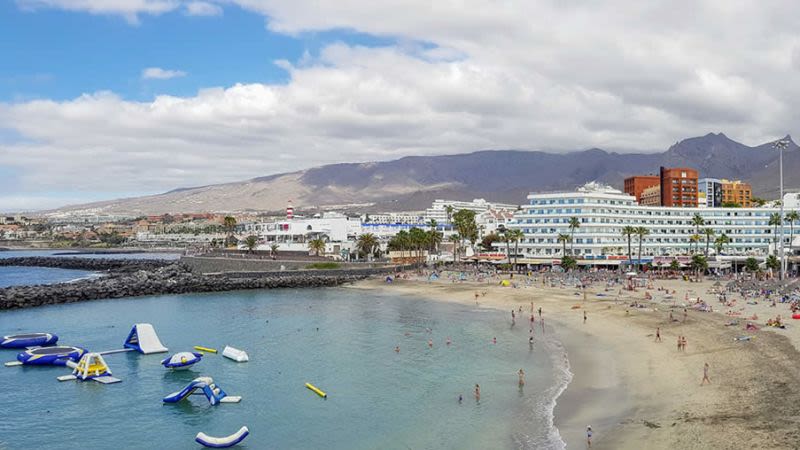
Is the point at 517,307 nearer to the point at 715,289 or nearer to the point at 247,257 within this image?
the point at 715,289

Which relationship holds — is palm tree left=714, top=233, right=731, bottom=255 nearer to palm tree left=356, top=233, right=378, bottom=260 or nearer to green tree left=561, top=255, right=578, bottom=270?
green tree left=561, top=255, right=578, bottom=270

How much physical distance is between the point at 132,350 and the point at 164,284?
4981 cm

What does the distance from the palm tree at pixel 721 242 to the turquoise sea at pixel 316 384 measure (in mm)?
60334

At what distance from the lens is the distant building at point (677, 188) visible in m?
178

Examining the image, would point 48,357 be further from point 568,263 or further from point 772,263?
point 772,263

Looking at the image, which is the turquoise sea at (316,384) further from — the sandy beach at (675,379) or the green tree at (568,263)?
the green tree at (568,263)

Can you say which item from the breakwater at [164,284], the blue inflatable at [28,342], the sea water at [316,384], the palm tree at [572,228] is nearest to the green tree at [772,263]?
the palm tree at [572,228]

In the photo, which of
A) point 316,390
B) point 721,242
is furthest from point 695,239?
point 316,390

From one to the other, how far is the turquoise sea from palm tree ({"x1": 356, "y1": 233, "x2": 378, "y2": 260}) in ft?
238

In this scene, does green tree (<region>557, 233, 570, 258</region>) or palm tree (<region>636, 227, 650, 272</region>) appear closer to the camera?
palm tree (<region>636, 227, 650, 272</region>)

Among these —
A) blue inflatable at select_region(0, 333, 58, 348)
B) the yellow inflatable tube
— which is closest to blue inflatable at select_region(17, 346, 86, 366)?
blue inflatable at select_region(0, 333, 58, 348)

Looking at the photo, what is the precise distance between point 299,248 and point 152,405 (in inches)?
4569

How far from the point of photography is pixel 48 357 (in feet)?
154

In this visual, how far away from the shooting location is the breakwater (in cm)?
8523
